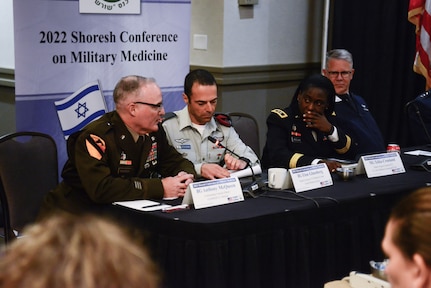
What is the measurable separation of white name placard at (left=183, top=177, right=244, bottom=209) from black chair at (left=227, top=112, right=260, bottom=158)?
108cm

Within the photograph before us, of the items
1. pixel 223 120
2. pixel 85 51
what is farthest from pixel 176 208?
pixel 85 51

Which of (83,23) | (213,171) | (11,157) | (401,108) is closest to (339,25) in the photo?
(401,108)

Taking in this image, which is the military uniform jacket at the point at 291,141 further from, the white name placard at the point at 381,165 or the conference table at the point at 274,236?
the conference table at the point at 274,236

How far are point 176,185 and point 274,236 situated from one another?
0.46 m

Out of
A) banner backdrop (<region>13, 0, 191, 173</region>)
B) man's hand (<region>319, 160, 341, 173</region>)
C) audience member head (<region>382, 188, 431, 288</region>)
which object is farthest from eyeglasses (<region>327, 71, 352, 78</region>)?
audience member head (<region>382, 188, 431, 288</region>)

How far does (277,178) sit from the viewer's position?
3.21m

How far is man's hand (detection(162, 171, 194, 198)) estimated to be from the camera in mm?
3043

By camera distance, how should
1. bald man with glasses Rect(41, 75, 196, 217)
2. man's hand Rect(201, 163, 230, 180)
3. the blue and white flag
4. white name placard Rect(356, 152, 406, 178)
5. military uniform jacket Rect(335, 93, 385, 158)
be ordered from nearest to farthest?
bald man with glasses Rect(41, 75, 196, 217) < man's hand Rect(201, 163, 230, 180) < white name placard Rect(356, 152, 406, 178) < the blue and white flag < military uniform jacket Rect(335, 93, 385, 158)

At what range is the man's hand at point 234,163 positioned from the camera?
341 cm

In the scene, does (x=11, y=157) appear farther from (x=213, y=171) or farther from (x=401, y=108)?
(x=401, y=108)

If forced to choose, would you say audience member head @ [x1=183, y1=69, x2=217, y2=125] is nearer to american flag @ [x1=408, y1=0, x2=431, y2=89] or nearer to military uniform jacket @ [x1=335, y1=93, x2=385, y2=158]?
military uniform jacket @ [x1=335, y1=93, x2=385, y2=158]

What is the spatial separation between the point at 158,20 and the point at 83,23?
0.49 metres

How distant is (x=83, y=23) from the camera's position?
3975mm

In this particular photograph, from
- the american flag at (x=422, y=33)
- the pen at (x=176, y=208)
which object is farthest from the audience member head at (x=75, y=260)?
the american flag at (x=422, y=33)
